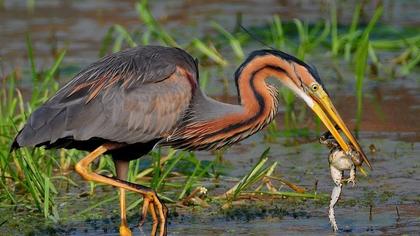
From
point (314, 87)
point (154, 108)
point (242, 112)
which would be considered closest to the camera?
point (314, 87)

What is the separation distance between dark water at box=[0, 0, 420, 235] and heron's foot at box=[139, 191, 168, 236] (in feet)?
0.72

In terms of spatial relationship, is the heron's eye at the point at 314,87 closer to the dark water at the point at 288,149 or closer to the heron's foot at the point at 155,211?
the dark water at the point at 288,149

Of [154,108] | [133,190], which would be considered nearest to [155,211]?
[133,190]

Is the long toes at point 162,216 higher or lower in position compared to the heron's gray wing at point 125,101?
lower

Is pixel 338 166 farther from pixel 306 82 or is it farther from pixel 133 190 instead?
pixel 133 190

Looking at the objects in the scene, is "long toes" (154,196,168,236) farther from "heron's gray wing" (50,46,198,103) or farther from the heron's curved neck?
"heron's gray wing" (50,46,198,103)

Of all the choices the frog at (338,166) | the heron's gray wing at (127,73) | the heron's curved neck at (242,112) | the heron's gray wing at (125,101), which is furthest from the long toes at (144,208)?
the frog at (338,166)

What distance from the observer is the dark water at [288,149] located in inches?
294

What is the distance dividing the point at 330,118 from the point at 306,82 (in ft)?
0.89

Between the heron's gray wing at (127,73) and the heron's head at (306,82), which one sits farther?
the heron's gray wing at (127,73)

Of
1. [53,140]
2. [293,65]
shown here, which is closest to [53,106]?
[53,140]

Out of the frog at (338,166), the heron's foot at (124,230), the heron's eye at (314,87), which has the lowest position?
the heron's foot at (124,230)

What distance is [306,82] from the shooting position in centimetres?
721

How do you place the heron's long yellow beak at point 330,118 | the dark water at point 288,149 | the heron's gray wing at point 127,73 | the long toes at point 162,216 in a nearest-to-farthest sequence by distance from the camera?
the long toes at point 162,216 → the heron's long yellow beak at point 330,118 → the heron's gray wing at point 127,73 → the dark water at point 288,149
